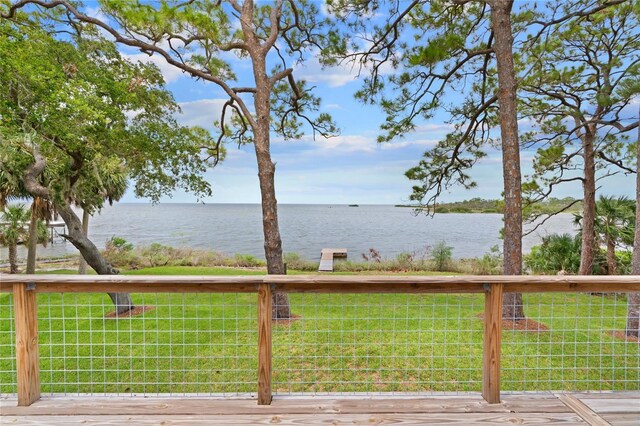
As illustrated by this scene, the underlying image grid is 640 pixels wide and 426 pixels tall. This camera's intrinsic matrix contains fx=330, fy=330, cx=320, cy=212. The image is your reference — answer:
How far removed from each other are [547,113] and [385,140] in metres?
3.66

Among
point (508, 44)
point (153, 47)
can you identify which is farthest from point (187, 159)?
point (508, 44)

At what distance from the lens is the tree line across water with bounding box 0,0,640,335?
481cm

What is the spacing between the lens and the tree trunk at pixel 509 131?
15.7 ft

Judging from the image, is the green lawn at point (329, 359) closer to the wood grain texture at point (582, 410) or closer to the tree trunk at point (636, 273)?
the wood grain texture at point (582, 410)

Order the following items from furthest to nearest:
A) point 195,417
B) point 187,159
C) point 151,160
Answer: point 187,159, point 151,160, point 195,417

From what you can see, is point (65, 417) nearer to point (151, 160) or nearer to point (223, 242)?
point (151, 160)

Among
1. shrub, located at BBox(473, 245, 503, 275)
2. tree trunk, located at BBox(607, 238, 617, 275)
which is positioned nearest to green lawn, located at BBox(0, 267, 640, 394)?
tree trunk, located at BBox(607, 238, 617, 275)

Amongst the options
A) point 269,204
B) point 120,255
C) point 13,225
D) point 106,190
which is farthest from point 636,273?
point 13,225

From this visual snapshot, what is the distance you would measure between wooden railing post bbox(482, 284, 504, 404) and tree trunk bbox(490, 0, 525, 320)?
123 inches

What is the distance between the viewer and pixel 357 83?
7035 mm

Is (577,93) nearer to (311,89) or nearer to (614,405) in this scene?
(311,89)

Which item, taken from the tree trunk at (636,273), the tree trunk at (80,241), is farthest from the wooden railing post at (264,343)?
the tree trunk at (636,273)

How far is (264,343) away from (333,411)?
59 centimetres

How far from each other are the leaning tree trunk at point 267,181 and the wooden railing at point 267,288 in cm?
333
